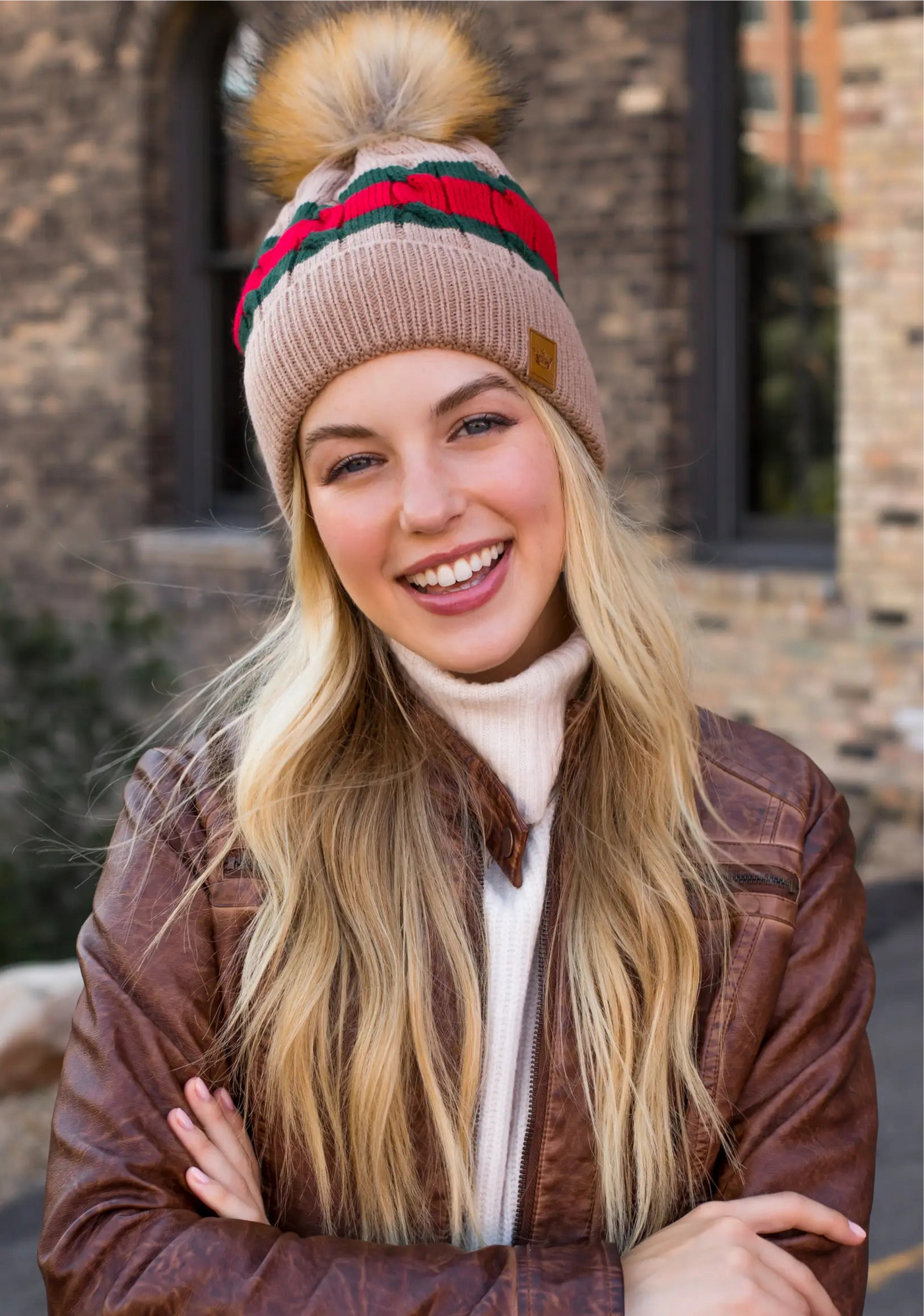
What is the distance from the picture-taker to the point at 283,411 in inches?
78.0

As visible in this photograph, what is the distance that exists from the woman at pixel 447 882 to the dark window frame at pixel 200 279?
23.6 feet

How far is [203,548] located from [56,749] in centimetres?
340

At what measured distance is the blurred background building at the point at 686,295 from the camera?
639 cm

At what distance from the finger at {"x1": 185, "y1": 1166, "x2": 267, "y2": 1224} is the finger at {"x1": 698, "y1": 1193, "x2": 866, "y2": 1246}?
52 cm

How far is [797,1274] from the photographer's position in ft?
5.56

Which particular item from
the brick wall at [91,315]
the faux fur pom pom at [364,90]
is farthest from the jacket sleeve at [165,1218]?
the brick wall at [91,315]

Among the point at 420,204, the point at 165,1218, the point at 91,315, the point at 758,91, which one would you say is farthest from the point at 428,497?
the point at 91,315

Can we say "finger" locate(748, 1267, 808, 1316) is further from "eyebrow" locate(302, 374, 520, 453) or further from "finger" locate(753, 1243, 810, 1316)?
"eyebrow" locate(302, 374, 520, 453)

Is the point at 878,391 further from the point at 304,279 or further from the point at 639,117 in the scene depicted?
the point at 304,279

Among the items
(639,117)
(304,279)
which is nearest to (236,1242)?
(304,279)

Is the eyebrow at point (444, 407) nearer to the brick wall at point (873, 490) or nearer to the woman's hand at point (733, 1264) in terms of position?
the woman's hand at point (733, 1264)

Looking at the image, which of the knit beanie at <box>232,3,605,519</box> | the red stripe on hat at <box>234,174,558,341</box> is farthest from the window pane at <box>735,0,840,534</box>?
the red stripe on hat at <box>234,174,558,341</box>

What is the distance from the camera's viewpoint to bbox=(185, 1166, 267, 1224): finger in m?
1.74

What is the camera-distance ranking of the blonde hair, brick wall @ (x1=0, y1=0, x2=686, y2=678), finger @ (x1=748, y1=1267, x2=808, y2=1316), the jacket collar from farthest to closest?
brick wall @ (x1=0, y1=0, x2=686, y2=678), the jacket collar, the blonde hair, finger @ (x1=748, y1=1267, x2=808, y2=1316)
